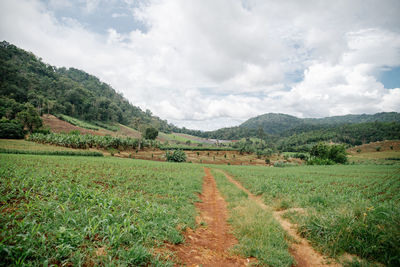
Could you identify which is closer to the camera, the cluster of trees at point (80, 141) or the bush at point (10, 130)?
the bush at point (10, 130)

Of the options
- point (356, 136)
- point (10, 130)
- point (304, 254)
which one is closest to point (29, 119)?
point (10, 130)

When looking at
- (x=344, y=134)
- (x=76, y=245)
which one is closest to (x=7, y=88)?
(x=76, y=245)

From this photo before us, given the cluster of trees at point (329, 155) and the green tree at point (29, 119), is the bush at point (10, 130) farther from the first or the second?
the cluster of trees at point (329, 155)

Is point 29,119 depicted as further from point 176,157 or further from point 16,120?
point 176,157

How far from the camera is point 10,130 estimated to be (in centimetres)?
4819

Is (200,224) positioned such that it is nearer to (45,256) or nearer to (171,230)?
(171,230)

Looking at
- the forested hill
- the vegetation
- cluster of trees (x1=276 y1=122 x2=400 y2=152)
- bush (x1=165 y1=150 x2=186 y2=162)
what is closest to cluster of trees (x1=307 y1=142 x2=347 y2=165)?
bush (x1=165 y1=150 x2=186 y2=162)

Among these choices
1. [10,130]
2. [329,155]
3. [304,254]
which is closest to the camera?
[304,254]

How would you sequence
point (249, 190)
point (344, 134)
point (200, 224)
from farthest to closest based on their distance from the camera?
point (344, 134), point (249, 190), point (200, 224)

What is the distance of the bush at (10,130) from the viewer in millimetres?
46812

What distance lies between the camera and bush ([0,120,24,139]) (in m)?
46.8

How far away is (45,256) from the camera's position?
3230 mm

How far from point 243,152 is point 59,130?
93361mm

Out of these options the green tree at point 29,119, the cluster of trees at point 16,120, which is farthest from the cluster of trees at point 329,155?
the green tree at point 29,119
